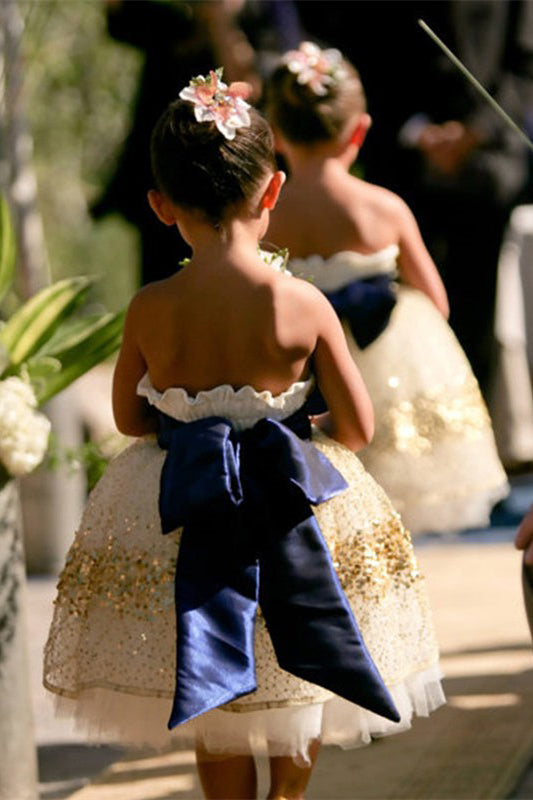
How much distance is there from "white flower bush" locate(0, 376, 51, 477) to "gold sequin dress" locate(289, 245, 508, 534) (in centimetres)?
118

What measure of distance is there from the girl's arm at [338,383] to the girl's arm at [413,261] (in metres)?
1.40

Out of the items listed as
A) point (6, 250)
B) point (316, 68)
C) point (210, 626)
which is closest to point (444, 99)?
point (316, 68)

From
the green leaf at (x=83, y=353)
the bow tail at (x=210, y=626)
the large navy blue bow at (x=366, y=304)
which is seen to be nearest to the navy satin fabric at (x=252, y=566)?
the bow tail at (x=210, y=626)

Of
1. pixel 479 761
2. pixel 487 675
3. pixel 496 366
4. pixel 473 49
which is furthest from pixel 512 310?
pixel 479 761

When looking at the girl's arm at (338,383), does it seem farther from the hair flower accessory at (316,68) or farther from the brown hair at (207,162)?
the hair flower accessory at (316,68)

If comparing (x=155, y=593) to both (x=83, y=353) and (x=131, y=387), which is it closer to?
(x=131, y=387)

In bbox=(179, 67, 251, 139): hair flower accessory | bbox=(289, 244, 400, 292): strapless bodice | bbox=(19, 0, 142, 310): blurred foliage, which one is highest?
bbox=(179, 67, 251, 139): hair flower accessory

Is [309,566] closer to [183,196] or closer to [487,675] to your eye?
[183,196]

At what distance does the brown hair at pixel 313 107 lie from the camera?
195 inches

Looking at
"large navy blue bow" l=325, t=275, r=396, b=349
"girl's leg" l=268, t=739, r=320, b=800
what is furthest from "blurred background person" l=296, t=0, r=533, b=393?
"girl's leg" l=268, t=739, r=320, b=800

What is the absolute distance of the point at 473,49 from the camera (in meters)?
→ 7.34

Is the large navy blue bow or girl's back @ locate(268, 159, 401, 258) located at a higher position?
girl's back @ locate(268, 159, 401, 258)

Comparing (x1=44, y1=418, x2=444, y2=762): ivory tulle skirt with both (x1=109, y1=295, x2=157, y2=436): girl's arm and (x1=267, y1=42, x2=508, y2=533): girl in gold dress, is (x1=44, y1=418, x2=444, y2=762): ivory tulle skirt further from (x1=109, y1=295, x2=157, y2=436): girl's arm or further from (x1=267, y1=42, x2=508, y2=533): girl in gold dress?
(x1=267, y1=42, x2=508, y2=533): girl in gold dress

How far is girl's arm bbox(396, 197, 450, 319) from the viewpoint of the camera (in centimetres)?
491
